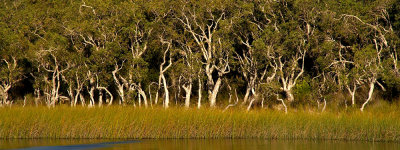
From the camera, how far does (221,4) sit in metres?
28.2

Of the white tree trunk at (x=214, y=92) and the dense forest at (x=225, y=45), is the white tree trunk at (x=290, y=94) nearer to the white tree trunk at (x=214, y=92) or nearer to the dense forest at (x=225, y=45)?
the dense forest at (x=225, y=45)

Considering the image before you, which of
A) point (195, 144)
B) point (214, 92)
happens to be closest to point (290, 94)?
point (214, 92)

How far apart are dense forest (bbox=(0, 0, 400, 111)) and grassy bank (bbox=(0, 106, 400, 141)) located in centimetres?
575

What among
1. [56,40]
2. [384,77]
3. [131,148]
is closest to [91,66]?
[56,40]

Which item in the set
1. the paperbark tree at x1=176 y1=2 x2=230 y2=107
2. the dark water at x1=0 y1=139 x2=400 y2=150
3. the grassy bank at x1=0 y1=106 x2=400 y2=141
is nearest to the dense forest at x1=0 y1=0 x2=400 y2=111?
the paperbark tree at x1=176 y1=2 x2=230 y2=107

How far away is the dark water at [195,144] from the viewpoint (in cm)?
1916

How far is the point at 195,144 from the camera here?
20.3m

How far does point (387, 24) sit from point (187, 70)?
10.0 m

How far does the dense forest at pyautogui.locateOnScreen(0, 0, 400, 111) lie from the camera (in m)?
28.4

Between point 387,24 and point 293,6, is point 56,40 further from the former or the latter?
point 387,24

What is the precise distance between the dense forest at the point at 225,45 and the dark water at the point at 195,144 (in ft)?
22.6

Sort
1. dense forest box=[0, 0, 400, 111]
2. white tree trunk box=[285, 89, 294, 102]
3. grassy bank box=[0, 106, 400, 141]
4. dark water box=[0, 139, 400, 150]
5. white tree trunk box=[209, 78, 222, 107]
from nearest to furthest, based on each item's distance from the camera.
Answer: dark water box=[0, 139, 400, 150] → grassy bank box=[0, 106, 400, 141] → dense forest box=[0, 0, 400, 111] → white tree trunk box=[285, 89, 294, 102] → white tree trunk box=[209, 78, 222, 107]

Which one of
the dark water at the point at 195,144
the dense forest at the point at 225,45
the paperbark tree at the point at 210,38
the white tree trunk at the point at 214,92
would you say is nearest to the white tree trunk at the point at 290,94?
the dense forest at the point at 225,45

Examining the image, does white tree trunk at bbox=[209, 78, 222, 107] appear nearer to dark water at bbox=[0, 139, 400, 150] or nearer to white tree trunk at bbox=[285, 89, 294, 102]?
white tree trunk at bbox=[285, 89, 294, 102]
